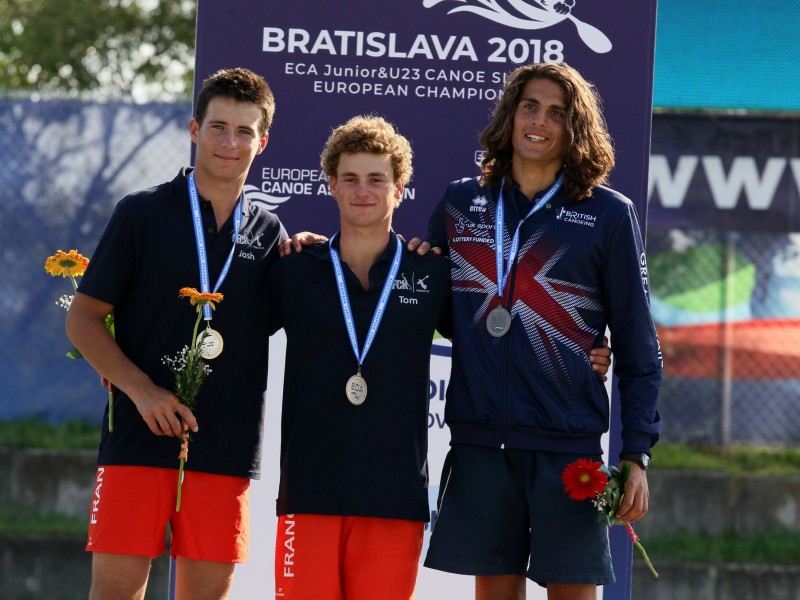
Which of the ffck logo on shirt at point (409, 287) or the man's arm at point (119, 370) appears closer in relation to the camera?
the man's arm at point (119, 370)

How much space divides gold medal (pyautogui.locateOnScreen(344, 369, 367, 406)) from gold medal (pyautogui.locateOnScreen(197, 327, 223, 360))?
40 cm

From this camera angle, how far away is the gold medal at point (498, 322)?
3.66m

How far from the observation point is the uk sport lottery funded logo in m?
4.53

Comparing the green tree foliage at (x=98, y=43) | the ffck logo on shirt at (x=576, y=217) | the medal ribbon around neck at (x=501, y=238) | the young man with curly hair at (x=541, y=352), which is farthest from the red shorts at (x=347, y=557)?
the green tree foliage at (x=98, y=43)

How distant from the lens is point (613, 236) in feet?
12.1

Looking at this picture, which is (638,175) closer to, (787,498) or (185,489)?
(185,489)

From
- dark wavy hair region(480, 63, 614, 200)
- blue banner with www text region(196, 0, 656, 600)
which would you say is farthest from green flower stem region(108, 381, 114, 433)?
dark wavy hair region(480, 63, 614, 200)

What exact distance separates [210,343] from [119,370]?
275 mm

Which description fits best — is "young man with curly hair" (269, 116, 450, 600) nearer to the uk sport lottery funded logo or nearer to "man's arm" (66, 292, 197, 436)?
"man's arm" (66, 292, 197, 436)

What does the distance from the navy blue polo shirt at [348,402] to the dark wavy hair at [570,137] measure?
43 centimetres

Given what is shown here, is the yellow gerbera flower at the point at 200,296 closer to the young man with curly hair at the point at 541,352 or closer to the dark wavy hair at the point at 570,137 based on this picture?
the young man with curly hair at the point at 541,352

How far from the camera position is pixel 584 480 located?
3486 millimetres

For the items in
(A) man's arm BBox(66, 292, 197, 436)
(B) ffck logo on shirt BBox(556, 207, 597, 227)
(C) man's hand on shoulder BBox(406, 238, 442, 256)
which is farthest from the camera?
(C) man's hand on shoulder BBox(406, 238, 442, 256)

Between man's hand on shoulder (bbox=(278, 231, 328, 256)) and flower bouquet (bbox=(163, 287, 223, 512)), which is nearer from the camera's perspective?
flower bouquet (bbox=(163, 287, 223, 512))
